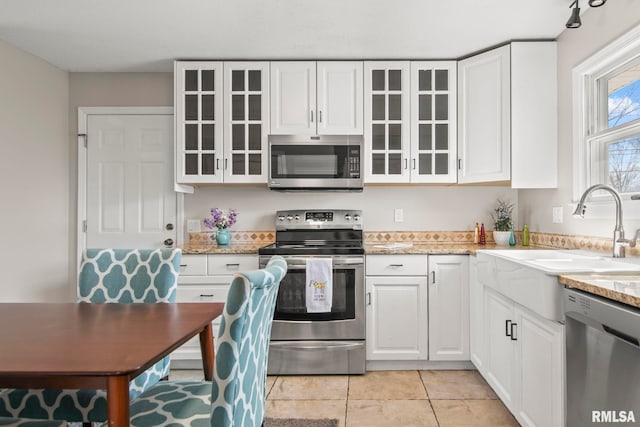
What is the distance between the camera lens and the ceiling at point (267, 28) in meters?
2.38

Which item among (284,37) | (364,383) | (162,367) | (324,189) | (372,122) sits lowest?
(364,383)

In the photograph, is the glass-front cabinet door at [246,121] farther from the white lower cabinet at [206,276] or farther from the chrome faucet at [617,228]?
the chrome faucet at [617,228]

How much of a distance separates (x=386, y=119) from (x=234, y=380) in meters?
2.46

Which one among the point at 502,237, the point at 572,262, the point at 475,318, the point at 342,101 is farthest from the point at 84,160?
the point at 572,262

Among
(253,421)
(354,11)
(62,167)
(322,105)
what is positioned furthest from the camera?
(62,167)

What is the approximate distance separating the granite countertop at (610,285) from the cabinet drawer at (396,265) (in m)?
1.30

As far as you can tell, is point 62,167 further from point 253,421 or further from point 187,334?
point 253,421

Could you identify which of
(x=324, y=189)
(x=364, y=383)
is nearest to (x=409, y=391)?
(x=364, y=383)

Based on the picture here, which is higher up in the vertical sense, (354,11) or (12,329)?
(354,11)

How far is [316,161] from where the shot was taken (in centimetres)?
311

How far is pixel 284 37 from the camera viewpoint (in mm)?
2771

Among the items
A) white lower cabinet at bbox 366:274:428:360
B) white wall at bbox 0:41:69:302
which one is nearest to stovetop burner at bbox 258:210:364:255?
white lower cabinet at bbox 366:274:428:360

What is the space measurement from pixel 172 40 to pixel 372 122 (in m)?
1.55

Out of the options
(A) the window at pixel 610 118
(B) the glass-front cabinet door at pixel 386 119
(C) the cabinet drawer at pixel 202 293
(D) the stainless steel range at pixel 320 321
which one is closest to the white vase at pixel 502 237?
(A) the window at pixel 610 118
